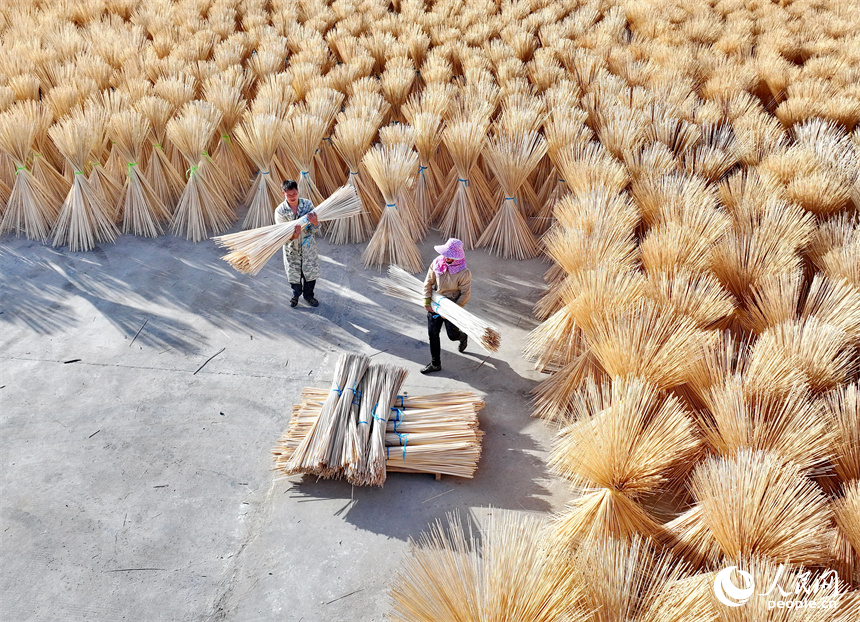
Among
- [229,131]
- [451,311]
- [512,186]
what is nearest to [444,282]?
[451,311]

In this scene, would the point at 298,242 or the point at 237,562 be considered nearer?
the point at 237,562

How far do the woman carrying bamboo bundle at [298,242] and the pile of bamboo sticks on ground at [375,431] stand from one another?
1034 mm

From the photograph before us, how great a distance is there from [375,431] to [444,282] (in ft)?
3.28

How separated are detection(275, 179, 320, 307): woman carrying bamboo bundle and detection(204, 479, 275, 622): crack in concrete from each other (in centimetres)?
155

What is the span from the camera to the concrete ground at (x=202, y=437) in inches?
107

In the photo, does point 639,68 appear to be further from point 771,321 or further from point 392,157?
point 771,321

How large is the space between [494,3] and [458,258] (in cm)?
544

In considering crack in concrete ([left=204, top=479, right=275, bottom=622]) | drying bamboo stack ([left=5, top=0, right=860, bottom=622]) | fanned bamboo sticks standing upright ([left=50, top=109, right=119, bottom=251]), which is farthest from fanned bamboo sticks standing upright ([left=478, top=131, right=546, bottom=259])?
fanned bamboo sticks standing upright ([left=50, top=109, right=119, bottom=251])

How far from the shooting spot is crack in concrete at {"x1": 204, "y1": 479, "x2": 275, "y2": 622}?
2609 mm

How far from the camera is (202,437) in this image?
3.39 metres

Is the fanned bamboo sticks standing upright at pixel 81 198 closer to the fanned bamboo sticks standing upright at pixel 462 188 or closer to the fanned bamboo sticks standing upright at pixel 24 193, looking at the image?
the fanned bamboo sticks standing upright at pixel 24 193

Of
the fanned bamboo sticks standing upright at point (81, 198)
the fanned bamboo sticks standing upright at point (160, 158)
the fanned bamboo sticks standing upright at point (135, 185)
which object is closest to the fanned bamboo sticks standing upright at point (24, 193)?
the fanned bamboo sticks standing upright at point (81, 198)

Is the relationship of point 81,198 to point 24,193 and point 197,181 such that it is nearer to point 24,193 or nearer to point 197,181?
point 24,193

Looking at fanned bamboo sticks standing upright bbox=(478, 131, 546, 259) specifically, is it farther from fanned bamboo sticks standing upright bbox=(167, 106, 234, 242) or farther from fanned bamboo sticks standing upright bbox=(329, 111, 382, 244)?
fanned bamboo sticks standing upright bbox=(167, 106, 234, 242)
